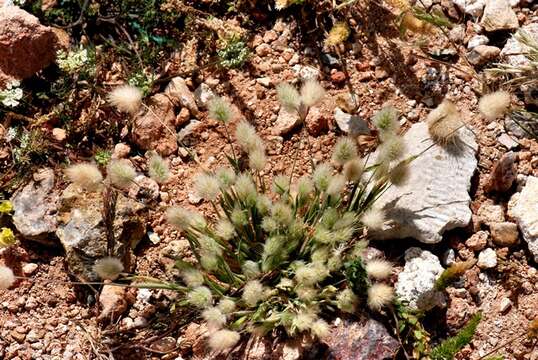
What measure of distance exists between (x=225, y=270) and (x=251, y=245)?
0.68ft

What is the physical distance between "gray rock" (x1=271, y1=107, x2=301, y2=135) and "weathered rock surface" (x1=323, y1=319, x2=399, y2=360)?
116 cm

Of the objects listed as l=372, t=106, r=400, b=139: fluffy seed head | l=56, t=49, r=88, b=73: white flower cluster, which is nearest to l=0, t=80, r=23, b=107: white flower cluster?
l=56, t=49, r=88, b=73: white flower cluster

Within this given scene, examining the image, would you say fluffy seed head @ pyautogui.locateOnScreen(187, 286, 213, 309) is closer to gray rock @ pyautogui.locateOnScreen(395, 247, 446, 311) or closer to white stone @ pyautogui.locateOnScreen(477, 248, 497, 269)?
gray rock @ pyautogui.locateOnScreen(395, 247, 446, 311)

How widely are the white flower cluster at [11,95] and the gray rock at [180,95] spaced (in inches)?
31.6

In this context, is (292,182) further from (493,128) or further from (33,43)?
(33,43)

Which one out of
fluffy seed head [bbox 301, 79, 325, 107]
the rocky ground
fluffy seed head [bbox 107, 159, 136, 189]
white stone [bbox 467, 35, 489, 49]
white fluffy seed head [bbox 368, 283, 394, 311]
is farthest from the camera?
white stone [bbox 467, 35, 489, 49]

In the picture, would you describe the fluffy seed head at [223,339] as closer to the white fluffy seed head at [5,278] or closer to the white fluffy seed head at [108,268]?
the white fluffy seed head at [108,268]

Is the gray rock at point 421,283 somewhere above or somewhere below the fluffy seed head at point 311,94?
below

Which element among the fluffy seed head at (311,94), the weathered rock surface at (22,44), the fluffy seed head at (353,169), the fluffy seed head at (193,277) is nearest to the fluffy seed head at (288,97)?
the fluffy seed head at (311,94)

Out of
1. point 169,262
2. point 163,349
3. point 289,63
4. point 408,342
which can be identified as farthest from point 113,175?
point 408,342

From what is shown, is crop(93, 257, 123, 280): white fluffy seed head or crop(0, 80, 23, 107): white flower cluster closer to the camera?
crop(93, 257, 123, 280): white fluffy seed head

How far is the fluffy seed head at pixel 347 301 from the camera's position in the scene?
3.45 metres

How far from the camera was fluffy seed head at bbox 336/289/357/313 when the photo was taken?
11.3 ft

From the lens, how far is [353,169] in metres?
3.62
